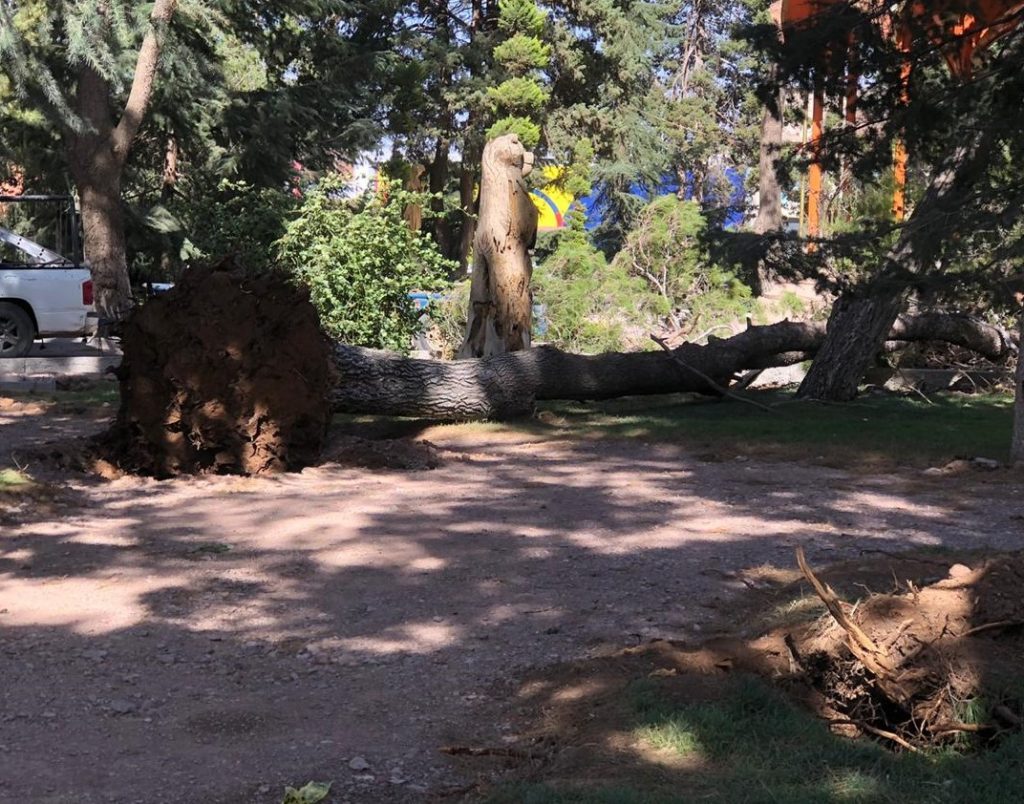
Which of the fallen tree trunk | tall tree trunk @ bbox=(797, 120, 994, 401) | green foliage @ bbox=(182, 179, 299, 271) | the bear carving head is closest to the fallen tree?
the fallen tree trunk

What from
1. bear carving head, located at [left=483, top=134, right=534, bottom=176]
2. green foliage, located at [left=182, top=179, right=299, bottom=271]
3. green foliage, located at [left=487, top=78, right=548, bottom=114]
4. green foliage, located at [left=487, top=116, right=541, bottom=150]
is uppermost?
green foliage, located at [left=487, top=78, right=548, bottom=114]

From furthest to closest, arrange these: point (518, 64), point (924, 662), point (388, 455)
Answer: point (518, 64) → point (388, 455) → point (924, 662)

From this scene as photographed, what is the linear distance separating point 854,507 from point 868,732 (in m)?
4.69

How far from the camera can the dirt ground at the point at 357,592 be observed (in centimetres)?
425

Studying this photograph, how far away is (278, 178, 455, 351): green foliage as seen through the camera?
16.6 meters

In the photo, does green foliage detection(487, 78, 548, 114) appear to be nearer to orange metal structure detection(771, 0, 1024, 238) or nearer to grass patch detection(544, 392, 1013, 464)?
grass patch detection(544, 392, 1013, 464)

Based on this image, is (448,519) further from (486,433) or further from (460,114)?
(460,114)

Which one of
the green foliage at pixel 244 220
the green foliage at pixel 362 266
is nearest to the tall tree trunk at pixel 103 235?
the green foliage at pixel 244 220

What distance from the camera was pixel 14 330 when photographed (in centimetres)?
1959

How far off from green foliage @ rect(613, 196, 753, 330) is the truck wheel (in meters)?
9.00

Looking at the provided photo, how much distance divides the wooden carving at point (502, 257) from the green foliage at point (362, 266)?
8.12 ft

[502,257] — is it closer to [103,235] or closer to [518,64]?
[103,235]

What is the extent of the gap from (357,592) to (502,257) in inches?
333

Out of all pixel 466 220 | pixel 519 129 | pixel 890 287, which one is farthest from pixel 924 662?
pixel 466 220
